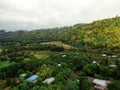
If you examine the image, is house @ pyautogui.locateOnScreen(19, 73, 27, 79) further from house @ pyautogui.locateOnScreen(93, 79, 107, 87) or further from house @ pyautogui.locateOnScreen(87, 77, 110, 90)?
house @ pyautogui.locateOnScreen(93, 79, 107, 87)

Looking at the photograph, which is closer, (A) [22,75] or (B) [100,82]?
(B) [100,82]

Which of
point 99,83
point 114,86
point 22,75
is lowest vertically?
point 22,75

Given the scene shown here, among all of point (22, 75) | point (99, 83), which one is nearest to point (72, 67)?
point (99, 83)

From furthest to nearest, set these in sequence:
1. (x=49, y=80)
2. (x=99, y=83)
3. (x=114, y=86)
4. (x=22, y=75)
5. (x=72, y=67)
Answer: (x=72, y=67) < (x=22, y=75) < (x=49, y=80) < (x=99, y=83) < (x=114, y=86)

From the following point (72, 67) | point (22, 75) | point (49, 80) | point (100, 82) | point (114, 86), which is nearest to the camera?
point (114, 86)

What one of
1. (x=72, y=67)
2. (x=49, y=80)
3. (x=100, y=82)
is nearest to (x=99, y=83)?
(x=100, y=82)

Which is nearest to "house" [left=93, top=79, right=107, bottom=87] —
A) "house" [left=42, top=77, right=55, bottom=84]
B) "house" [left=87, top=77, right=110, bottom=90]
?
"house" [left=87, top=77, right=110, bottom=90]

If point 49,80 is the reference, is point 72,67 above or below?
below

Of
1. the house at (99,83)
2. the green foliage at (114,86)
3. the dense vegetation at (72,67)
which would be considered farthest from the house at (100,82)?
the green foliage at (114,86)

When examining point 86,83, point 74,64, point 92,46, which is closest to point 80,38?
point 92,46

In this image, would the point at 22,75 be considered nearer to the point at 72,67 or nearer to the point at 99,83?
the point at 72,67

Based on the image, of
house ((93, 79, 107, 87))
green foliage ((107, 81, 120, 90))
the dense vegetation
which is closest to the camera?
green foliage ((107, 81, 120, 90))

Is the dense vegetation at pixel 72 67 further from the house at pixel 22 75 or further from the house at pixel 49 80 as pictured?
the house at pixel 49 80
